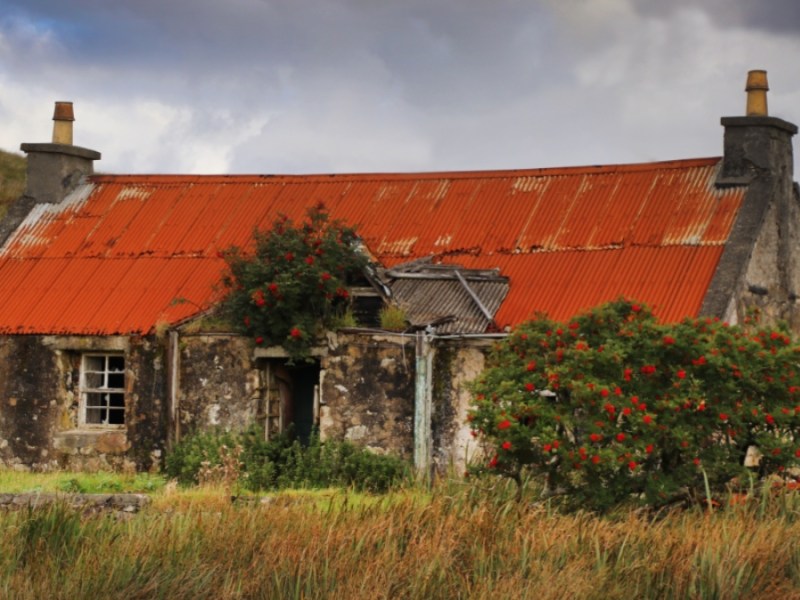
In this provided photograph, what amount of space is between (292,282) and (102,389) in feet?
12.5

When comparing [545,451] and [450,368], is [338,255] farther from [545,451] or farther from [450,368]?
[545,451]

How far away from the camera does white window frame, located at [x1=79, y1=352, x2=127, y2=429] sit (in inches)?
840

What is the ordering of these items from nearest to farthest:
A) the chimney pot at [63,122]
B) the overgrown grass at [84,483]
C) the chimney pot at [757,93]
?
the overgrown grass at [84,483] → the chimney pot at [757,93] → the chimney pot at [63,122]

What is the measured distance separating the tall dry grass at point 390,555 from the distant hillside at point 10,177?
25410 millimetres

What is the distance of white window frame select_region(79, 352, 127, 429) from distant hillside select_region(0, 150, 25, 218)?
605 inches

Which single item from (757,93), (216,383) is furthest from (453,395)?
(757,93)

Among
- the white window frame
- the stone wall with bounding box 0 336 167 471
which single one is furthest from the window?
the stone wall with bounding box 0 336 167 471

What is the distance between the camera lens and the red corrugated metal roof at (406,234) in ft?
66.5

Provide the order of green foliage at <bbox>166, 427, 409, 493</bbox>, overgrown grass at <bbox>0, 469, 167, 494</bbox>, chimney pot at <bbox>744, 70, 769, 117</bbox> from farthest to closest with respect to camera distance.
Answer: chimney pot at <bbox>744, 70, 769, 117</bbox>
green foliage at <bbox>166, 427, 409, 493</bbox>
overgrown grass at <bbox>0, 469, 167, 494</bbox>

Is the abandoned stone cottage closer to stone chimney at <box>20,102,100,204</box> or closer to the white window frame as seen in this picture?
the white window frame

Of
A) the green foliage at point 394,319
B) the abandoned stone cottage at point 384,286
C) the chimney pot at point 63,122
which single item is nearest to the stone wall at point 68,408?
the abandoned stone cottage at point 384,286

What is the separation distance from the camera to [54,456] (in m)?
21.1

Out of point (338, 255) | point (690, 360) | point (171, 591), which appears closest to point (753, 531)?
point (690, 360)

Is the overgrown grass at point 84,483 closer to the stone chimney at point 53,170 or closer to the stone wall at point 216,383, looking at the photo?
the stone wall at point 216,383
